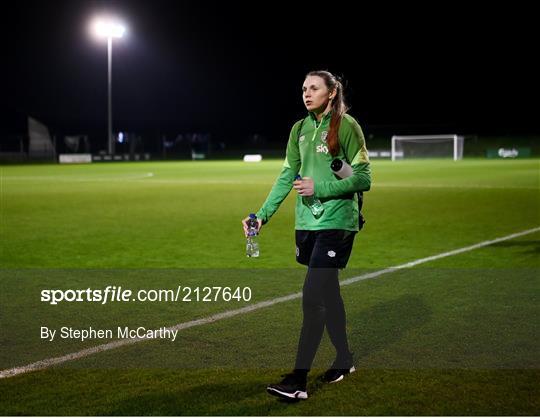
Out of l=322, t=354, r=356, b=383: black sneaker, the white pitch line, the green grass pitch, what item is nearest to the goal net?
the green grass pitch

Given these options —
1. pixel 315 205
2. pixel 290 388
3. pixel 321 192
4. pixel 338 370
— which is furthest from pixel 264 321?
pixel 321 192

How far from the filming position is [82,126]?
244ft

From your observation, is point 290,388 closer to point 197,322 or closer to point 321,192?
point 321,192

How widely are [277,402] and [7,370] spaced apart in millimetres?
1735

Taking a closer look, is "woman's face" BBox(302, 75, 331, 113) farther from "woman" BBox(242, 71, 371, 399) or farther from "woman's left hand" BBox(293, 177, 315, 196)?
"woman's left hand" BBox(293, 177, 315, 196)

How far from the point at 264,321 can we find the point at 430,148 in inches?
2172

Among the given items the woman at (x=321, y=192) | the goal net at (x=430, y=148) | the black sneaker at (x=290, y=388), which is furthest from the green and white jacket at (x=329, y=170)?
the goal net at (x=430, y=148)

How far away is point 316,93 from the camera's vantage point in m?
4.06

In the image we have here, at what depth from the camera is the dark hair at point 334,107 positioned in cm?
402

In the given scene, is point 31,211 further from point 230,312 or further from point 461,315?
point 461,315

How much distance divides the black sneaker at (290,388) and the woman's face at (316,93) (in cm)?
145

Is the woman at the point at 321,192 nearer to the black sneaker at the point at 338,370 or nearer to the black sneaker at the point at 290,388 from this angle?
the black sneaker at the point at 290,388

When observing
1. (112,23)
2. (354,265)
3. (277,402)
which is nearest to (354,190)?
(277,402)

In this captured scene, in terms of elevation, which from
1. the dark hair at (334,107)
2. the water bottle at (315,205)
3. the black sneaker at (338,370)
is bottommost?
the black sneaker at (338,370)
